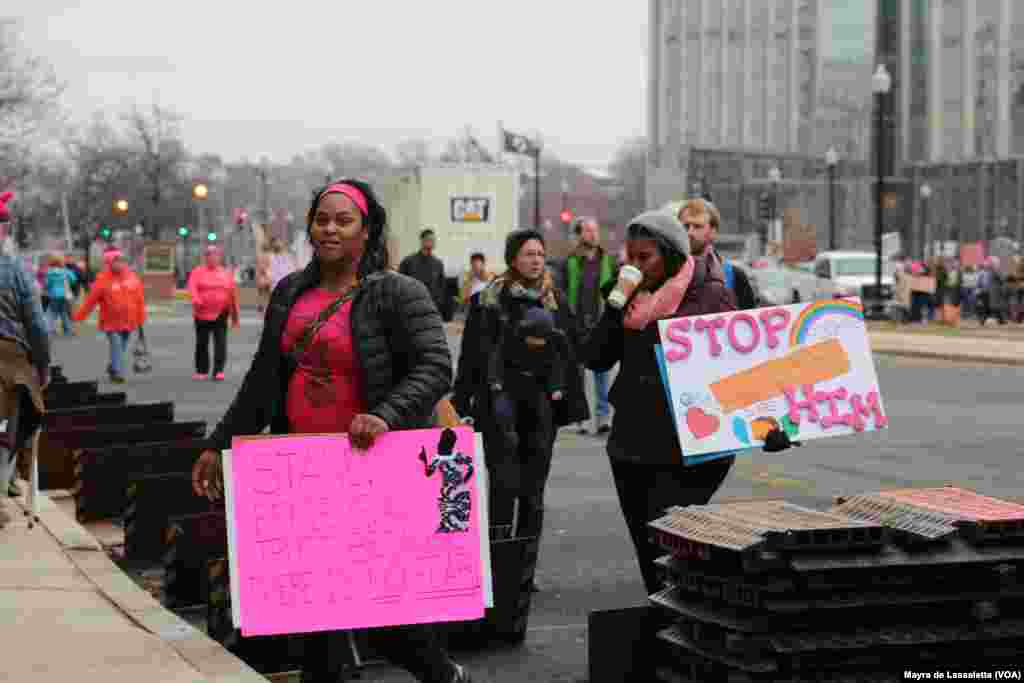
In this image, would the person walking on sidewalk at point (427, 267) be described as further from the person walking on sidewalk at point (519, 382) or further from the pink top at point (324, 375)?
the pink top at point (324, 375)

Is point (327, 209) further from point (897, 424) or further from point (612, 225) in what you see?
point (612, 225)

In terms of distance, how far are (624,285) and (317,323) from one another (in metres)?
1.62

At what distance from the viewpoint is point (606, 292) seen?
706 cm

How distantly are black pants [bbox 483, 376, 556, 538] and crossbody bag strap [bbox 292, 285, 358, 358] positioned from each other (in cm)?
355

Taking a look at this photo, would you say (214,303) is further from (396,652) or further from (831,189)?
(831,189)

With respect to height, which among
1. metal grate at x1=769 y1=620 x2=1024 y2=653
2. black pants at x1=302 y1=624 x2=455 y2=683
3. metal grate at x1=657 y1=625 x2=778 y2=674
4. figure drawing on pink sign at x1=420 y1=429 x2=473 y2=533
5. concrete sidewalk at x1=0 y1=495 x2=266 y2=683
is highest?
figure drawing on pink sign at x1=420 y1=429 x2=473 y2=533

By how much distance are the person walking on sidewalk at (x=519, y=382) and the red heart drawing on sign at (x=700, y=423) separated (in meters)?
2.32

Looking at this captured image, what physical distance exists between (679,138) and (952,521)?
116m

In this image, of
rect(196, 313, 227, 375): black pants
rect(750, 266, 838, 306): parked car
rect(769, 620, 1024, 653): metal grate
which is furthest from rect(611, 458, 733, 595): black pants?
rect(750, 266, 838, 306): parked car

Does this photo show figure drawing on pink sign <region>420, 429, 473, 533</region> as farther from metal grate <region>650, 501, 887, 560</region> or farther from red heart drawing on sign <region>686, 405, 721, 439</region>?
red heart drawing on sign <region>686, 405, 721, 439</region>

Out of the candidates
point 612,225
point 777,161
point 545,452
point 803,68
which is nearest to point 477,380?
point 545,452

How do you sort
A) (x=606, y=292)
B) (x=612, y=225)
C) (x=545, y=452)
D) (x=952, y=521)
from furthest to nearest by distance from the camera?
(x=612, y=225), (x=545, y=452), (x=606, y=292), (x=952, y=521)

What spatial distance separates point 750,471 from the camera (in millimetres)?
13359

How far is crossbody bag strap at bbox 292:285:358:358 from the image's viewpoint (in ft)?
18.0
